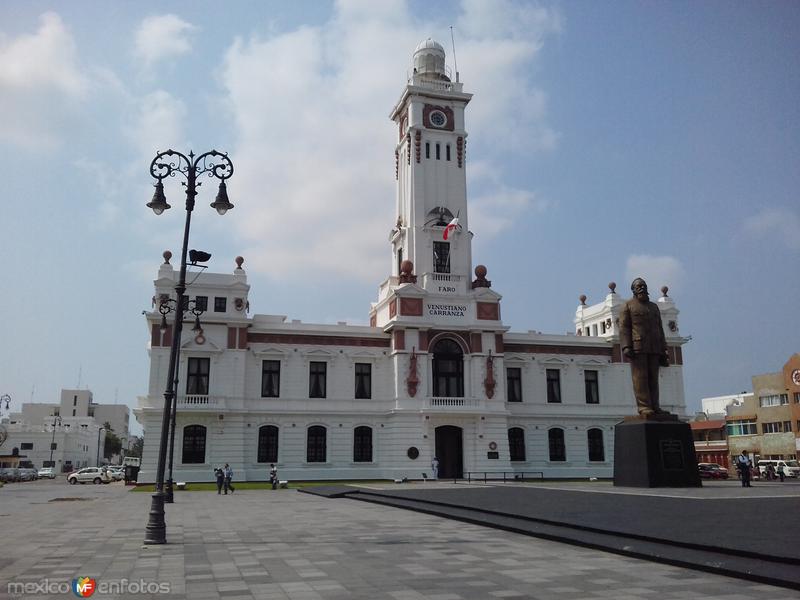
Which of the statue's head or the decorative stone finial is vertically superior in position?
the decorative stone finial

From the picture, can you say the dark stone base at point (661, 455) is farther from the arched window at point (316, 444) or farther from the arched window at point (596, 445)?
the arched window at point (596, 445)

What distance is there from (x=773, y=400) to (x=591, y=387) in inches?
961

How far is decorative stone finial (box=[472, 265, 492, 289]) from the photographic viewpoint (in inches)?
1914

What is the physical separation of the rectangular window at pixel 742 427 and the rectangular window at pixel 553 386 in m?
27.5

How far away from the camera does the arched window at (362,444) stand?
46000mm

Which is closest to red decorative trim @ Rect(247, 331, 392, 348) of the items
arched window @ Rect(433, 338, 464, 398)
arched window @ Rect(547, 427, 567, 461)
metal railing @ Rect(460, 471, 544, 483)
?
arched window @ Rect(433, 338, 464, 398)

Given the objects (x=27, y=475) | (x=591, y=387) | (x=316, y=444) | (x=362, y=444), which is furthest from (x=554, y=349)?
(x=27, y=475)

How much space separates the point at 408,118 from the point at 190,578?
45575mm

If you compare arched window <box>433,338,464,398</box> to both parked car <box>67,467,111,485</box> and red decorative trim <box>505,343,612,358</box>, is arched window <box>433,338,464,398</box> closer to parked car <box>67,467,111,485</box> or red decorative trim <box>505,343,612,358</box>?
red decorative trim <box>505,343,612,358</box>

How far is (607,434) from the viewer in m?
50.6

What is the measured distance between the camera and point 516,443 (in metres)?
48.8

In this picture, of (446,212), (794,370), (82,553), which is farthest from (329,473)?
(794,370)

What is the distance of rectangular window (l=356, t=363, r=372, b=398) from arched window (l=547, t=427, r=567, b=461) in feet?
44.9

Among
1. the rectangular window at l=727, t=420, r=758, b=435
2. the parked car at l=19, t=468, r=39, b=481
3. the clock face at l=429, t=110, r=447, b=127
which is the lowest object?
the parked car at l=19, t=468, r=39, b=481
